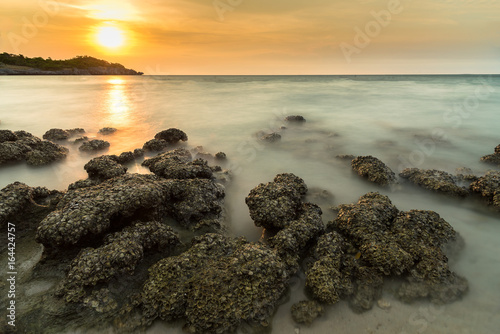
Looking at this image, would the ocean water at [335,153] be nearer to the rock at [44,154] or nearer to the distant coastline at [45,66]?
the rock at [44,154]

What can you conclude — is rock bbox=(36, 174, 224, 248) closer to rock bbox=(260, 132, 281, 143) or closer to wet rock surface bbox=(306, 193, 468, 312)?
wet rock surface bbox=(306, 193, 468, 312)

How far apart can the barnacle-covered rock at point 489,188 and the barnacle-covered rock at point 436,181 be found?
24cm

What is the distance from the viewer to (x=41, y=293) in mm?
3266

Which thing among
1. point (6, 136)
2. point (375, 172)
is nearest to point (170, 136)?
point (6, 136)

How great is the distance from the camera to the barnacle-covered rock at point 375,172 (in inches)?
252

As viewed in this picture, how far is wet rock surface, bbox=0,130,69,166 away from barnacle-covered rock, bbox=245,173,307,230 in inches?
248

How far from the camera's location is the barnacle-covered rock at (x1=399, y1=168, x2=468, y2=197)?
5.77m

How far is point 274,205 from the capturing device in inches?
179

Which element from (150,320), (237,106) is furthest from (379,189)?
(237,106)

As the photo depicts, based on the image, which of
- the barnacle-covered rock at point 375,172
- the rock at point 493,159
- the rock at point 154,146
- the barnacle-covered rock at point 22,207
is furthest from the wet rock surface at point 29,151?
the rock at point 493,159

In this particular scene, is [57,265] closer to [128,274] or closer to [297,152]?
[128,274]

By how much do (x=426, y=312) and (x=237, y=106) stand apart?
663 inches

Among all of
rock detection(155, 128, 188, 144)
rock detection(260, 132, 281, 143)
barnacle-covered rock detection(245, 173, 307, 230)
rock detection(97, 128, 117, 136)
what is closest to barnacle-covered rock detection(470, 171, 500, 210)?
barnacle-covered rock detection(245, 173, 307, 230)

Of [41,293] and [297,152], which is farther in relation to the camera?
[297,152]
